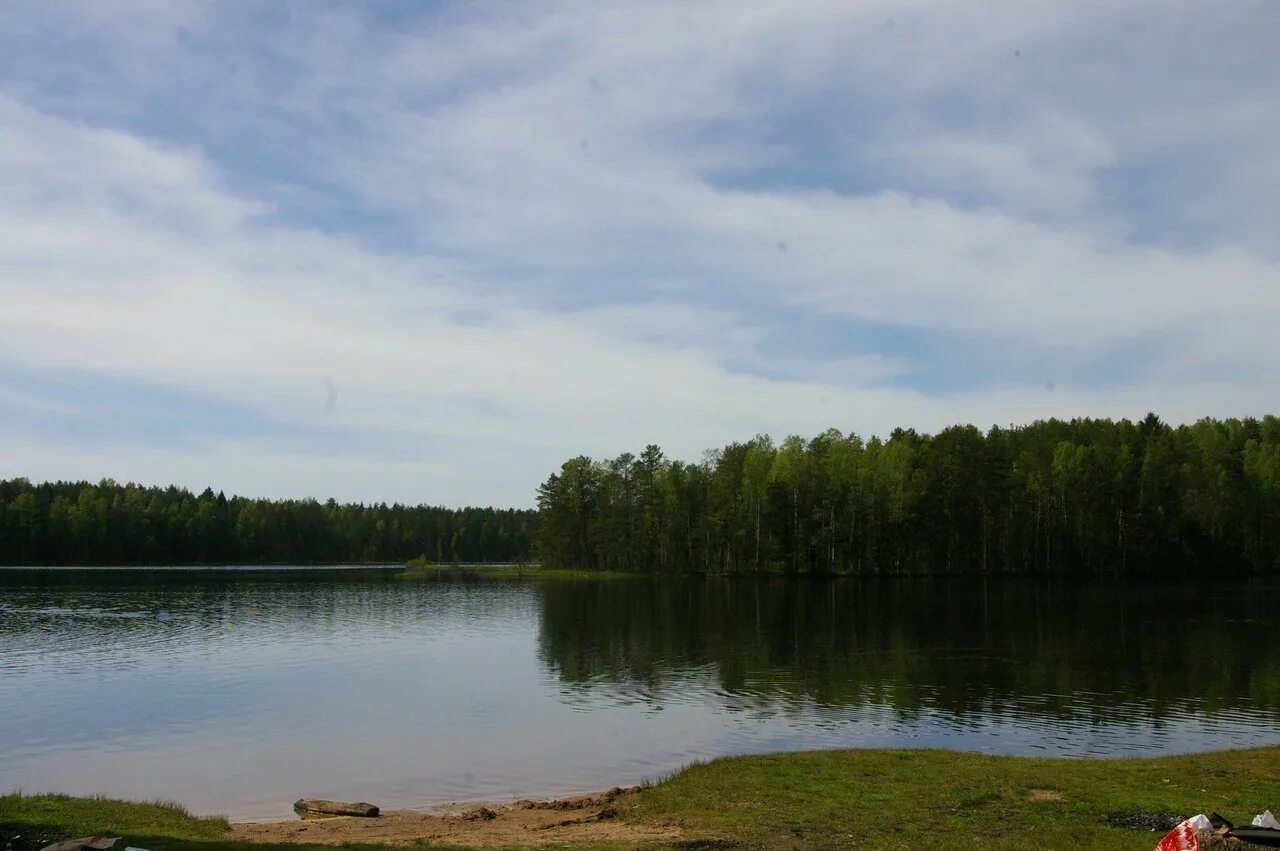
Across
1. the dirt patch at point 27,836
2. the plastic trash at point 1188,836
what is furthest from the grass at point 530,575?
the plastic trash at point 1188,836

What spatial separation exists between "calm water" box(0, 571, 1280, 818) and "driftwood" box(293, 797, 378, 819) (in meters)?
1.41

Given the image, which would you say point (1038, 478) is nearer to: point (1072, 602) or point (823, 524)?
point (823, 524)

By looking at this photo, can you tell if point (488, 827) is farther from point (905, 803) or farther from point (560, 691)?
Answer: point (560, 691)

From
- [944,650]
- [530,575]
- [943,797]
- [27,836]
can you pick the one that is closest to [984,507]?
[530,575]

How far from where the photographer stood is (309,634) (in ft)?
227

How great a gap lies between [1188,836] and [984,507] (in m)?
139

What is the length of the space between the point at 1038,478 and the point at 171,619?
119 m

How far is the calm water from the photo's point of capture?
3052cm

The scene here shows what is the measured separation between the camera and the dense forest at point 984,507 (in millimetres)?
141250

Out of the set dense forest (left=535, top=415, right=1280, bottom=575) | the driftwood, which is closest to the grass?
dense forest (left=535, top=415, right=1280, bottom=575)

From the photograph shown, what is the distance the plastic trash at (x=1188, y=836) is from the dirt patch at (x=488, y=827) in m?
8.85

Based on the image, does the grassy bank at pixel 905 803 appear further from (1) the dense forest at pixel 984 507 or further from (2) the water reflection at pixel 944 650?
(1) the dense forest at pixel 984 507

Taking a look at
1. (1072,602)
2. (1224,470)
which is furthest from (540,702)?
(1224,470)

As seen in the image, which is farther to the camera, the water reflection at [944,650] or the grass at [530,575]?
the grass at [530,575]
